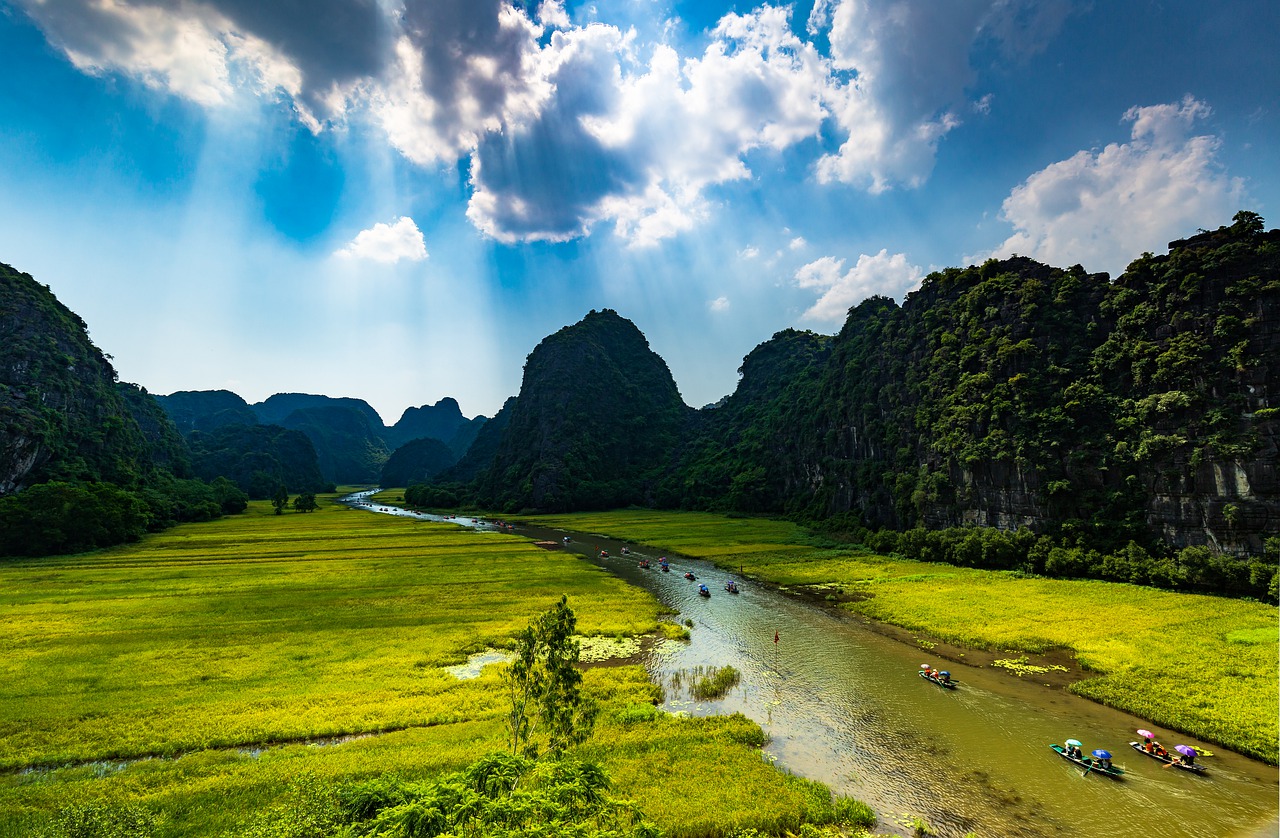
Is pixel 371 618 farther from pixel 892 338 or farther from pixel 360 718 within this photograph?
pixel 892 338

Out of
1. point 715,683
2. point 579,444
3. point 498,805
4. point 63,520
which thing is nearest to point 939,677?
point 715,683

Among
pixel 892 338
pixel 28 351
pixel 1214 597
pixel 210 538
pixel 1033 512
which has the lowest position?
pixel 210 538

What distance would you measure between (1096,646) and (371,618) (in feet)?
167

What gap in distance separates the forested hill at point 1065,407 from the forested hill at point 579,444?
47.7 m

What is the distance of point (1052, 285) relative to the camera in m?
71.1

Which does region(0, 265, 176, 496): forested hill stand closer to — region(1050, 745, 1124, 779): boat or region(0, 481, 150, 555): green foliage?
region(0, 481, 150, 555): green foliage

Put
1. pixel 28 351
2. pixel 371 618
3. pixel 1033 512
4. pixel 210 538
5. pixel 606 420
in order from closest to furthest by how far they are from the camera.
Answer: pixel 371 618, pixel 1033 512, pixel 210 538, pixel 28 351, pixel 606 420

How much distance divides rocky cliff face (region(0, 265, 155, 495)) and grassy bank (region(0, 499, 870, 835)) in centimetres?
4223

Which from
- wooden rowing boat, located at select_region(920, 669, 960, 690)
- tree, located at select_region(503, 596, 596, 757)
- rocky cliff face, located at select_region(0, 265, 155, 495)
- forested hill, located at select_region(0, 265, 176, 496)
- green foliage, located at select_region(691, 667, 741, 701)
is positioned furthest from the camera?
forested hill, located at select_region(0, 265, 176, 496)

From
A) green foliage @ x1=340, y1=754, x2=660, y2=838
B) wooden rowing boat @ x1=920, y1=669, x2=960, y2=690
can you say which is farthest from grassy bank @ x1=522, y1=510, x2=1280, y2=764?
green foliage @ x1=340, y1=754, x2=660, y2=838

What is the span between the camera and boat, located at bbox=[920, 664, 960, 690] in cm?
2704

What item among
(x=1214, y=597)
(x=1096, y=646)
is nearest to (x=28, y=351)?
(x=1096, y=646)

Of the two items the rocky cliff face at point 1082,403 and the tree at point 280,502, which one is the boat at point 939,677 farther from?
the tree at point 280,502

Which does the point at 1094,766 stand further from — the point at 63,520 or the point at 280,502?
the point at 280,502
